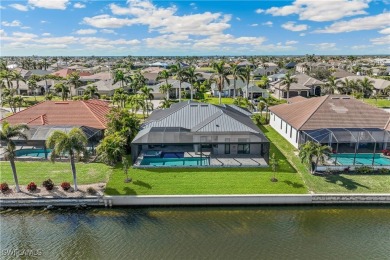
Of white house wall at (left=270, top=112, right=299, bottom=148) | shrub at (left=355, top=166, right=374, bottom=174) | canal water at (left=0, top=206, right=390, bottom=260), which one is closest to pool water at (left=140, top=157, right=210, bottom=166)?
canal water at (left=0, top=206, right=390, bottom=260)

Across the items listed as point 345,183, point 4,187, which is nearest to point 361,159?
point 345,183

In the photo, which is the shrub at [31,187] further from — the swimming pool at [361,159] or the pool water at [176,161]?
the swimming pool at [361,159]

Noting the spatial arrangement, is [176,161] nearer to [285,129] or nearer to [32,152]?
[32,152]

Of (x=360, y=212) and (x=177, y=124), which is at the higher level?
(x=177, y=124)

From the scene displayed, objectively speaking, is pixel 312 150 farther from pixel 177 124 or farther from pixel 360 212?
pixel 177 124

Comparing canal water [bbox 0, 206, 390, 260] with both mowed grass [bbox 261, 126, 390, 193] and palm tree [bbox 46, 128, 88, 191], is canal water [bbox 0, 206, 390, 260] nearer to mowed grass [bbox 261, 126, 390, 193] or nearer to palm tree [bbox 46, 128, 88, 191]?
mowed grass [bbox 261, 126, 390, 193]

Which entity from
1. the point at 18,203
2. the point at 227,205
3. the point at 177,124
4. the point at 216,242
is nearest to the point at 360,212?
the point at 227,205
